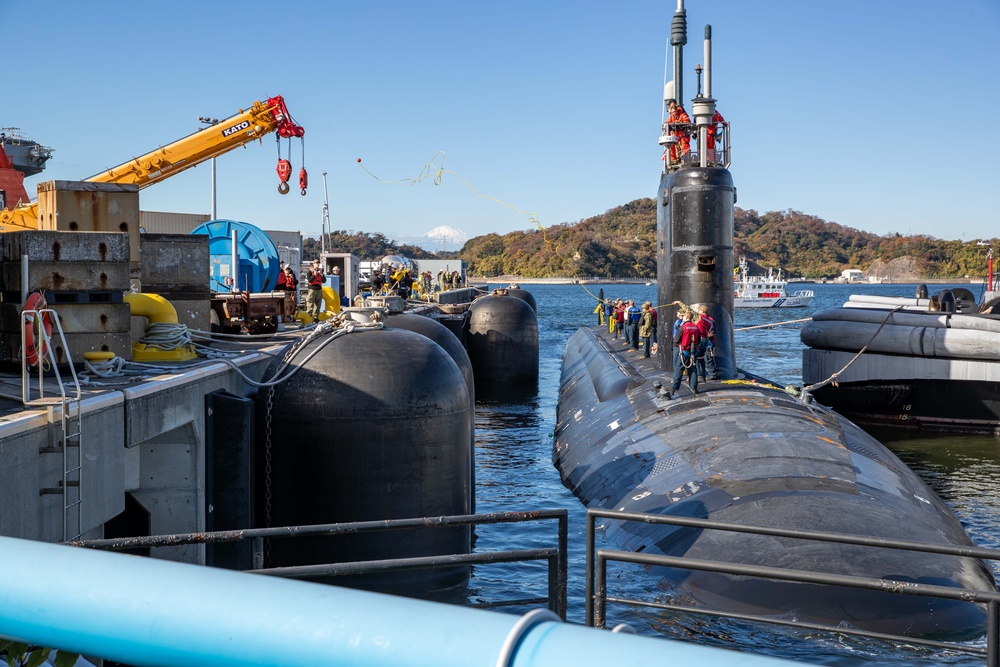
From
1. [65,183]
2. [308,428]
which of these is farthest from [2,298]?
[308,428]

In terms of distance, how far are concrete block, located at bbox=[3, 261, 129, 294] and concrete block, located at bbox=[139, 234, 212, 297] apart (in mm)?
4000

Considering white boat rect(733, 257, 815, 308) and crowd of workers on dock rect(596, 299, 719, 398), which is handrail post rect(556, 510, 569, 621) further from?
white boat rect(733, 257, 815, 308)

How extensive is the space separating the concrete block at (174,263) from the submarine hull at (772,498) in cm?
703

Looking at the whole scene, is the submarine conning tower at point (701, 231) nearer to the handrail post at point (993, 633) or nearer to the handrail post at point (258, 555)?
the handrail post at point (258, 555)

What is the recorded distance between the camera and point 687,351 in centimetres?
1591

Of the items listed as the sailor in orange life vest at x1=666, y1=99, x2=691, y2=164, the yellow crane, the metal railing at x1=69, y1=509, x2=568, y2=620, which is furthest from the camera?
the yellow crane

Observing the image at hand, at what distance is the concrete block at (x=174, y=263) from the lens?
47.2ft

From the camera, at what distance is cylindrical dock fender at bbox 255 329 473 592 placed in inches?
373

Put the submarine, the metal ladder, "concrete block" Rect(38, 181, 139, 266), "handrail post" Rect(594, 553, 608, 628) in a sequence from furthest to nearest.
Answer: "concrete block" Rect(38, 181, 139, 266) < the submarine < the metal ladder < "handrail post" Rect(594, 553, 608, 628)

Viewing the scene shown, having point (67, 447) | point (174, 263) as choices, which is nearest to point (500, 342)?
point (174, 263)

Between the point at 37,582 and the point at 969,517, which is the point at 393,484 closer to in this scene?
the point at 37,582

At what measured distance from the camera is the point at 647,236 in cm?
14412

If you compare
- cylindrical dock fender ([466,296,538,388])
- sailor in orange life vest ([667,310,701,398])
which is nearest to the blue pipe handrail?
sailor in orange life vest ([667,310,701,398])

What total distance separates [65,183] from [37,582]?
11.1 metres
